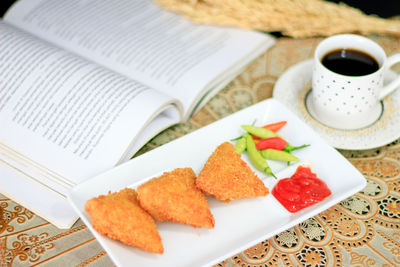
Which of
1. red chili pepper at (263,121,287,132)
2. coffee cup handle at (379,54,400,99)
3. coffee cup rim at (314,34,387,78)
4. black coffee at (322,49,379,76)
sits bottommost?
red chili pepper at (263,121,287,132)

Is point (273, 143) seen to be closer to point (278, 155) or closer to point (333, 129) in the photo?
point (278, 155)

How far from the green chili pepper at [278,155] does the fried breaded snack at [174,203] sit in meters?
0.31

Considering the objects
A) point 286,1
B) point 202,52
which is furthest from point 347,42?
point 202,52

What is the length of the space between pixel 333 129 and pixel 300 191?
1.21 feet

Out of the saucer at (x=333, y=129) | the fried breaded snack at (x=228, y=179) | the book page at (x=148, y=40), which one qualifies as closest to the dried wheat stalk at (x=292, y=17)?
the book page at (x=148, y=40)

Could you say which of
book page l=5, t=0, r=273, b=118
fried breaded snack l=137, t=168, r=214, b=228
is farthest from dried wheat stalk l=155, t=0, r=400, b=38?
fried breaded snack l=137, t=168, r=214, b=228

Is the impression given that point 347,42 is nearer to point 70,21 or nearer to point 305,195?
point 305,195

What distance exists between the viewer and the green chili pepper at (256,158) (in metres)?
1.30

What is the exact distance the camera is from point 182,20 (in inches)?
75.4

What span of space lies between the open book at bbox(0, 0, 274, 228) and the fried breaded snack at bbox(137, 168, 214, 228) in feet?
0.85

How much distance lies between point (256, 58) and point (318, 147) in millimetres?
625

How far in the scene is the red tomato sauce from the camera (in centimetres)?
119

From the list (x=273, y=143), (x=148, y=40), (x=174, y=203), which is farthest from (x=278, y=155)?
(x=148, y=40)

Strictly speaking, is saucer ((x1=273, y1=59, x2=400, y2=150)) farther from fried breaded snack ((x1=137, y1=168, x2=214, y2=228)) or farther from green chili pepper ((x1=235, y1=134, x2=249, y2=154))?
fried breaded snack ((x1=137, y1=168, x2=214, y2=228))
